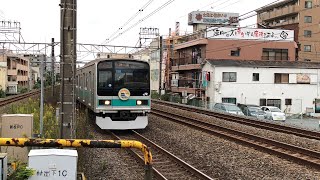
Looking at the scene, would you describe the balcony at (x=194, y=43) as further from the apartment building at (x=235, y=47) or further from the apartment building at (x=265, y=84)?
the apartment building at (x=265, y=84)

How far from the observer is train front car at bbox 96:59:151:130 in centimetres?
1351

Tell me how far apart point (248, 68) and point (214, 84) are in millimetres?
3684

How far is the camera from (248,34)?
138 feet

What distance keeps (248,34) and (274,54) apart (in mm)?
4012

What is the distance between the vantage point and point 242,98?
3738 centimetres

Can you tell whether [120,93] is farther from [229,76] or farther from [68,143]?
[229,76]

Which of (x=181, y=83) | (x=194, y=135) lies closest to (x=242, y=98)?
(x=181, y=83)

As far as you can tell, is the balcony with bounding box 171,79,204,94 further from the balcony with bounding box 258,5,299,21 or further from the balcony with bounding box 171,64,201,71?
the balcony with bounding box 258,5,299,21

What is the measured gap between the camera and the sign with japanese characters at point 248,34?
41.1 metres

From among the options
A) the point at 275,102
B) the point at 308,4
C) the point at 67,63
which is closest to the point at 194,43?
the point at 275,102

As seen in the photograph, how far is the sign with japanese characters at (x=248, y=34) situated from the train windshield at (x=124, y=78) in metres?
27.9

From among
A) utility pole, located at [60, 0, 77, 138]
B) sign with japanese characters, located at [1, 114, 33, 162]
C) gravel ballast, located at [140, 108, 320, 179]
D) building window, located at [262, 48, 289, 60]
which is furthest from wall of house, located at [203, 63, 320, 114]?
sign with japanese characters, located at [1, 114, 33, 162]

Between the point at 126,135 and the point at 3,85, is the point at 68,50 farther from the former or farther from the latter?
the point at 3,85

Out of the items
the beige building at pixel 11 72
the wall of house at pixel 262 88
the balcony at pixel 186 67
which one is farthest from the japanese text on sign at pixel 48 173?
the beige building at pixel 11 72
